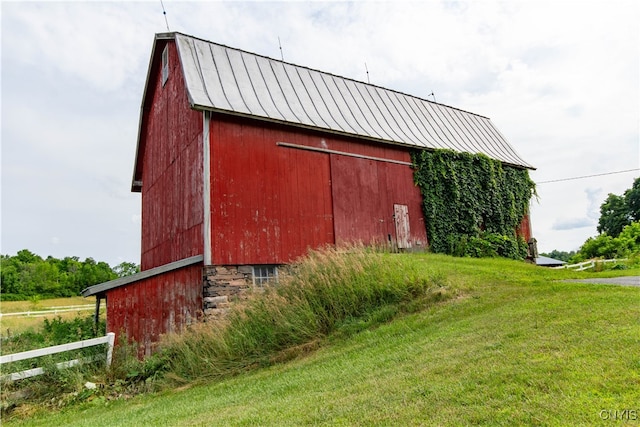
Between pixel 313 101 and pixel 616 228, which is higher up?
pixel 313 101

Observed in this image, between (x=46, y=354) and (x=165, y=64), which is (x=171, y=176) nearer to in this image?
(x=165, y=64)

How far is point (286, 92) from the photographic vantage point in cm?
1355

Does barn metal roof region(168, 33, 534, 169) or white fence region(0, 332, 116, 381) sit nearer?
white fence region(0, 332, 116, 381)

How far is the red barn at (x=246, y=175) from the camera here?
36.3ft

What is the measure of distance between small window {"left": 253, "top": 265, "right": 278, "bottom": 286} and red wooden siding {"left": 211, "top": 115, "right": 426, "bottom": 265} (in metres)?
0.19

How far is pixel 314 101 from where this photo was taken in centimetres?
1400

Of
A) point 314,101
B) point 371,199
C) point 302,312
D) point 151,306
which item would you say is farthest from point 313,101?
point 302,312

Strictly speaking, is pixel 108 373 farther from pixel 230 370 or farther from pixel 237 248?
pixel 237 248

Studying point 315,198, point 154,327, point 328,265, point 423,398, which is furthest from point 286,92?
point 423,398

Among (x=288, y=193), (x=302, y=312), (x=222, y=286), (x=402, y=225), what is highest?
(x=288, y=193)

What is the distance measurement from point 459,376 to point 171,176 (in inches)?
438

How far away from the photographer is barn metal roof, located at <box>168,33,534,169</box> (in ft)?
39.3

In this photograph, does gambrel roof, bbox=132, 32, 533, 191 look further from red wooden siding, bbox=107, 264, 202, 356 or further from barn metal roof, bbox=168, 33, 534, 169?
red wooden siding, bbox=107, 264, 202, 356

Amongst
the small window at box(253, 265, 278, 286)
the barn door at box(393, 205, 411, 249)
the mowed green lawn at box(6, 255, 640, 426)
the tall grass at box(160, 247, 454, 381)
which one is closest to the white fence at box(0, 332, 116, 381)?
the mowed green lawn at box(6, 255, 640, 426)
